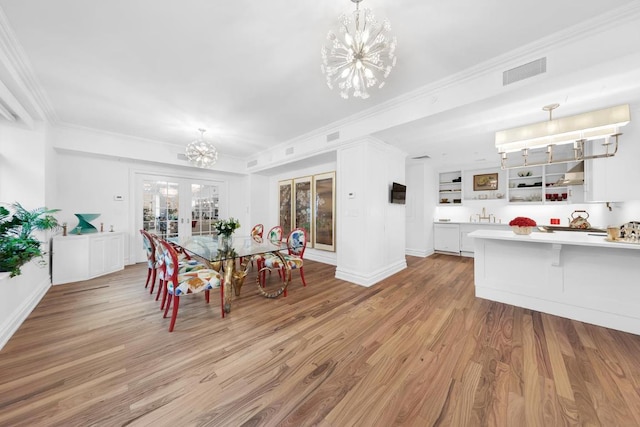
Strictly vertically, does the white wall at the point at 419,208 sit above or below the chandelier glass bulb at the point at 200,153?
below

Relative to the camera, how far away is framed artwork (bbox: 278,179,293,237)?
20.4ft

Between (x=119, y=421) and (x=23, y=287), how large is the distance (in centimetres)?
260

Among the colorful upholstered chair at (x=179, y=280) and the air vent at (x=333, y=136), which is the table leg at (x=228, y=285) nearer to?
the colorful upholstered chair at (x=179, y=280)

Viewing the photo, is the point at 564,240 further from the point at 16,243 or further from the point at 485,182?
the point at 16,243

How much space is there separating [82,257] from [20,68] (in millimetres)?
2856

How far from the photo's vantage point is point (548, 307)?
263 centimetres

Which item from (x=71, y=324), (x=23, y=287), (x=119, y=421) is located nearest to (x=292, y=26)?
(x=119, y=421)

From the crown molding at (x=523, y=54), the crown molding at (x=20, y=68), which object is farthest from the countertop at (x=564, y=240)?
the crown molding at (x=20, y=68)

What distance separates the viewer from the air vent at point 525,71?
6.83 ft

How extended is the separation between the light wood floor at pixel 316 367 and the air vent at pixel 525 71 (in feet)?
8.34

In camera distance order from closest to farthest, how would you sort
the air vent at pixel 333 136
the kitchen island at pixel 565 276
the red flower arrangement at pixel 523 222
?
the kitchen island at pixel 565 276
the red flower arrangement at pixel 523 222
the air vent at pixel 333 136

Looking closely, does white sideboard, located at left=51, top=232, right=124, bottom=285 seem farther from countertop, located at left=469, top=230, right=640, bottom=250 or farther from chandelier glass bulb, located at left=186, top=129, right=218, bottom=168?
countertop, located at left=469, top=230, right=640, bottom=250

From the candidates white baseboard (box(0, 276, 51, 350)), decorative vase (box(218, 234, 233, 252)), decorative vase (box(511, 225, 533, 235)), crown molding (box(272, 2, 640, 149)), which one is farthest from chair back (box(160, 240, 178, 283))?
decorative vase (box(511, 225, 533, 235))

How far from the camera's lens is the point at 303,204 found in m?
5.84
